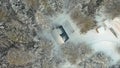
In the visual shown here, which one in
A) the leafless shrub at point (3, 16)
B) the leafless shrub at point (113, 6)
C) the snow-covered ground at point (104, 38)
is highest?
the leafless shrub at point (3, 16)

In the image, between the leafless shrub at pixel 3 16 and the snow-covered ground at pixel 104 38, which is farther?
the snow-covered ground at pixel 104 38

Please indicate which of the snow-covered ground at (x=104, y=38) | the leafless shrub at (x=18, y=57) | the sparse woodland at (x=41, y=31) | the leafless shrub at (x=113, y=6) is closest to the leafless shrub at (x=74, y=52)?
the sparse woodland at (x=41, y=31)

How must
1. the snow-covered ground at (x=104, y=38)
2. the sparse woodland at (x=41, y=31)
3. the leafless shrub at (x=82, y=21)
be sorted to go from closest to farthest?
the sparse woodland at (x=41, y=31)
the leafless shrub at (x=82, y=21)
the snow-covered ground at (x=104, y=38)

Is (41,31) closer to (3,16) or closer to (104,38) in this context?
(3,16)

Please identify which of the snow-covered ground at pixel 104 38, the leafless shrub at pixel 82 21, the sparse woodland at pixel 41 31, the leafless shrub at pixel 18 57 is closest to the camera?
the leafless shrub at pixel 18 57

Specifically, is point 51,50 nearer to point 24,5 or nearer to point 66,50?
point 66,50

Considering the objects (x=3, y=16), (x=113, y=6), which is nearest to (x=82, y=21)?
(x=113, y=6)

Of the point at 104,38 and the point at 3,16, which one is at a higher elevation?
the point at 3,16

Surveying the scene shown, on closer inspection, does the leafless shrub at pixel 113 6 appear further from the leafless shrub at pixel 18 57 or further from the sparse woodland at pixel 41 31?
the leafless shrub at pixel 18 57

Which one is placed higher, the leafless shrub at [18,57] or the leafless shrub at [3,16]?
the leafless shrub at [3,16]

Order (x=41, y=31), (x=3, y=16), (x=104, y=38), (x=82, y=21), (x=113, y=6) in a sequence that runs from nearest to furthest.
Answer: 1. (x=3, y=16)
2. (x=113, y=6)
3. (x=82, y=21)
4. (x=41, y=31)
5. (x=104, y=38)

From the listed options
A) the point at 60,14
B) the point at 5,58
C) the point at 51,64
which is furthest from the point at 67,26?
the point at 5,58
